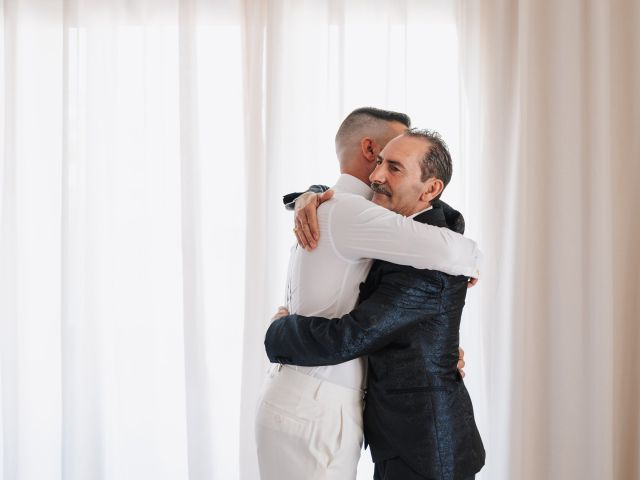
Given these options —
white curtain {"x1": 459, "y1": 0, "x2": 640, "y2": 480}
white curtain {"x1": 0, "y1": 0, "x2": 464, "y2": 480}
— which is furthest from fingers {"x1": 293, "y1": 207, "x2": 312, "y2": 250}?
white curtain {"x1": 459, "y1": 0, "x2": 640, "y2": 480}

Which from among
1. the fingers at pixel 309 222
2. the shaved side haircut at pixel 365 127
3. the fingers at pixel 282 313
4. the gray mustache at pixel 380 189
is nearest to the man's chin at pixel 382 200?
the gray mustache at pixel 380 189

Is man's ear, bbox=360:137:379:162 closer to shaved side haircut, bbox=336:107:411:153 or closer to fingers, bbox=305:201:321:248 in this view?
shaved side haircut, bbox=336:107:411:153

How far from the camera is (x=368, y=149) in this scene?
68.5 inches

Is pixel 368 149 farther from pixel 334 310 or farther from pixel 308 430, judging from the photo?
pixel 308 430

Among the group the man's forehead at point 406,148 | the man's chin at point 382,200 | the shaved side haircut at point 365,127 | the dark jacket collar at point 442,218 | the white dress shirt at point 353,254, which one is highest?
the shaved side haircut at point 365,127

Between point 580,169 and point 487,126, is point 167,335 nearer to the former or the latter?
point 487,126

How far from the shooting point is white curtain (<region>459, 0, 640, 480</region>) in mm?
2443

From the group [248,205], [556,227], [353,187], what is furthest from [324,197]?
[556,227]

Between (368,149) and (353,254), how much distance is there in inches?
15.2

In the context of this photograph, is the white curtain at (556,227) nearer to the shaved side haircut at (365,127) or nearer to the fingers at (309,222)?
the shaved side haircut at (365,127)

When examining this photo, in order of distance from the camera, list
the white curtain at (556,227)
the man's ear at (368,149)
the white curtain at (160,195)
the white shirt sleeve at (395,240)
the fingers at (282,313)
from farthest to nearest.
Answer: the white curtain at (160,195), the white curtain at (556,227), the man's ear at (368,149), the fingers at (282,313), the white shirt sleeve at (395,240)

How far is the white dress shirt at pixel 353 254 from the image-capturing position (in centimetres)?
141

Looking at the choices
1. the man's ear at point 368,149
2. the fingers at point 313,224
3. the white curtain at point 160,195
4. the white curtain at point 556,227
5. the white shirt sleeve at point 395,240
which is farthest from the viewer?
the white curtain at point 160,195

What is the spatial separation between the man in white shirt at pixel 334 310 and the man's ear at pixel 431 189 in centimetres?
16
